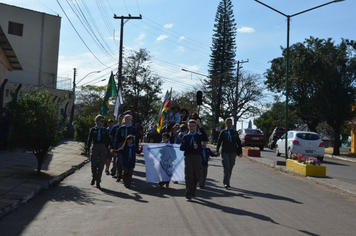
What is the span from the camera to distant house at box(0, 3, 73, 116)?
46.4 m

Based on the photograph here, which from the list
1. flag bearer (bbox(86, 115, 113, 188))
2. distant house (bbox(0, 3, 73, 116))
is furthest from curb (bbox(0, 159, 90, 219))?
distant house (bbox(0, 3, 73, 116))

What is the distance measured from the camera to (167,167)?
38.3ft

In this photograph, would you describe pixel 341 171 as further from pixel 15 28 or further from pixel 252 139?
pixel 15 28

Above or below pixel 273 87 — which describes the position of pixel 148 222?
below

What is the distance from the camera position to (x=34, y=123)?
11945 millimetres

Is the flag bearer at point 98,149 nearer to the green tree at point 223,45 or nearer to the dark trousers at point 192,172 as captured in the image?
the dark trousers at point 192,172

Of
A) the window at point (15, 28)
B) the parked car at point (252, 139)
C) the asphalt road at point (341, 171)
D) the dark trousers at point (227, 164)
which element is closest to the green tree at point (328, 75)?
the parked car at point (252, 139)

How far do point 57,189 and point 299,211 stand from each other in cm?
577

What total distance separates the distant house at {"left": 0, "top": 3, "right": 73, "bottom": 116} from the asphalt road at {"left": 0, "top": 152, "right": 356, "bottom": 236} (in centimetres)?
3660

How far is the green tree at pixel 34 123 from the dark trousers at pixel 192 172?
4.38m

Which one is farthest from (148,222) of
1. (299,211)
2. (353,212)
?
(353,212)

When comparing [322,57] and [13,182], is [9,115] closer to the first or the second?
[13,182]

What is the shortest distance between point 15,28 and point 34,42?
2445 millimetres

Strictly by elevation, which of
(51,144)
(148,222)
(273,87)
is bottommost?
(148,222)
